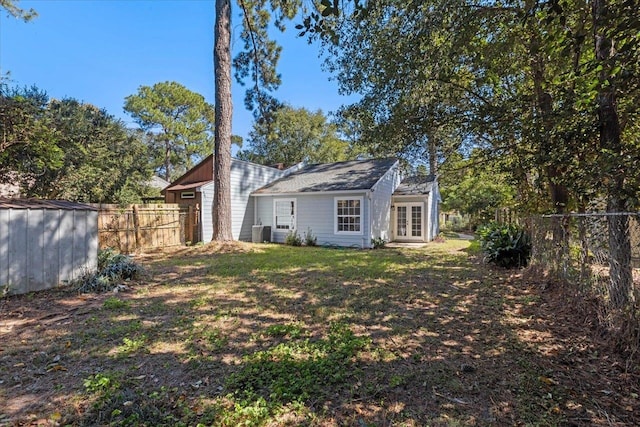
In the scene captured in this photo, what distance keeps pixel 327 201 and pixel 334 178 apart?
1703 mm

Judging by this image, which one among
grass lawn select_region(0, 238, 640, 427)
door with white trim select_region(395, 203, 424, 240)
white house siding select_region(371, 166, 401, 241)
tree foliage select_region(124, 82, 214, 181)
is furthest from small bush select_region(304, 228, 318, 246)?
tree foliage select_region(124, 82, 214, 181)

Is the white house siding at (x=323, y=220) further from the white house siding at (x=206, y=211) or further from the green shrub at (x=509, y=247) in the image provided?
the green shrub at (x=509, y=247)

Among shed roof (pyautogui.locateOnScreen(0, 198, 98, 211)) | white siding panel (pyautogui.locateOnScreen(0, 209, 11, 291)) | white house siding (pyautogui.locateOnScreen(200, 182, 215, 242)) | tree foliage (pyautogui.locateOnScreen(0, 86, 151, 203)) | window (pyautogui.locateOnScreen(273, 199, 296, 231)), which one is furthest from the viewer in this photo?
window (pyautogui.locateOnScreen(273, 199, 296, 231))

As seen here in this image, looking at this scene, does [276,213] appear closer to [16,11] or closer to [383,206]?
[383,206]

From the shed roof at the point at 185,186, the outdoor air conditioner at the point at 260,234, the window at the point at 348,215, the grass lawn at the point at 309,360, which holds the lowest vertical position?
the grass lawn at the point at 309,360

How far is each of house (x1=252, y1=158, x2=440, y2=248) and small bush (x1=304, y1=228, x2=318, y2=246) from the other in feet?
0.40

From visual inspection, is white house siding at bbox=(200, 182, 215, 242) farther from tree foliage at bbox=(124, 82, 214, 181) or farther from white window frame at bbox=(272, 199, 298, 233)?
tree foliage at bbox=(124, 82, 214, 181)

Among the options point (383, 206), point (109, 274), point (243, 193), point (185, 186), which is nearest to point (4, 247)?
point (109, 274)

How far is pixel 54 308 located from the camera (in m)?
4.66

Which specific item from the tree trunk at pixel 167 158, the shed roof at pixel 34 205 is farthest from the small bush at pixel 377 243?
the tree trunk at pixel 167 158

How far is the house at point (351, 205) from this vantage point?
13.0 metres

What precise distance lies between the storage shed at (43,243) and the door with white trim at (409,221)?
12.5 metres

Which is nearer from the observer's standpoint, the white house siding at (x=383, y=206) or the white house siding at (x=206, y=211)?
the white house siding at (x=383, y=206)

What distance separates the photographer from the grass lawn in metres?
2.25
